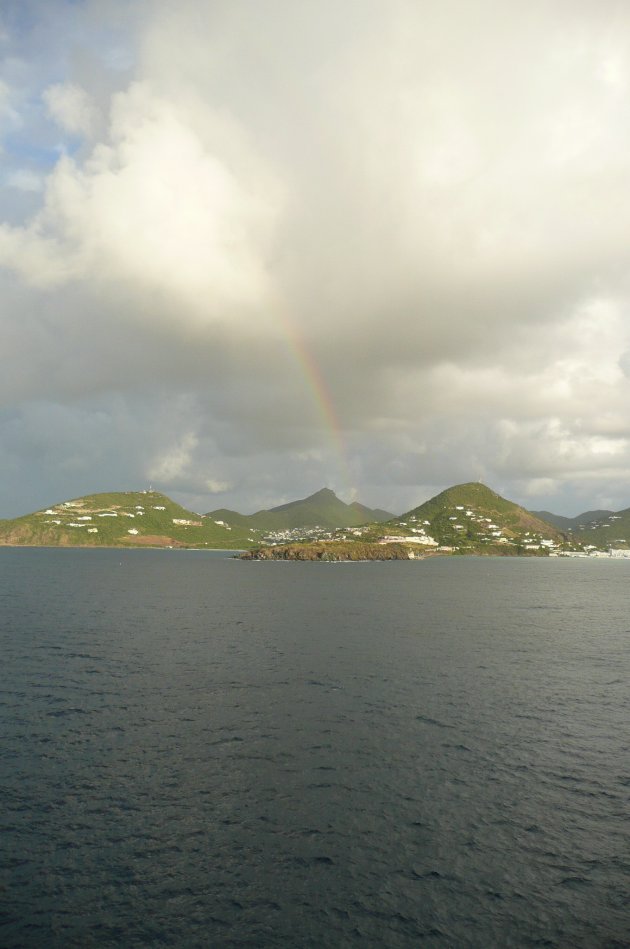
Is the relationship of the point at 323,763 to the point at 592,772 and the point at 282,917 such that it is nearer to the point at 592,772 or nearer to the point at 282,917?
the point at 282,917

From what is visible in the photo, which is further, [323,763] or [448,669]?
[448,669]

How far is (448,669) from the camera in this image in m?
72.0

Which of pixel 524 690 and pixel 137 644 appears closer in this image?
pixel 524 690

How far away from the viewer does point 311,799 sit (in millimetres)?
35781

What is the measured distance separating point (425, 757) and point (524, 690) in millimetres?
26164

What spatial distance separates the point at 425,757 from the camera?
42.6m

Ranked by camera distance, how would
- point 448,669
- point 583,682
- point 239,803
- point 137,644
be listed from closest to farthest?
point 239,803 < point 583,682 < point 448,669 < point 137,644

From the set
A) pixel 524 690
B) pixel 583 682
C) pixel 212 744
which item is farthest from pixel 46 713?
pixel 583 682

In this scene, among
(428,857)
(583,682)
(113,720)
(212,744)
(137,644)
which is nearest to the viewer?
(428,857)

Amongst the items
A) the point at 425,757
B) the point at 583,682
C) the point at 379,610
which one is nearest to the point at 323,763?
the point at 425,757

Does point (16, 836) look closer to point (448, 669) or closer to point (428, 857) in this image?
point (428, 857)

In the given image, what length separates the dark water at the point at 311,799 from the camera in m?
25.2

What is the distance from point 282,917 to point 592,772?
91.0 ft

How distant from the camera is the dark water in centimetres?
2516
